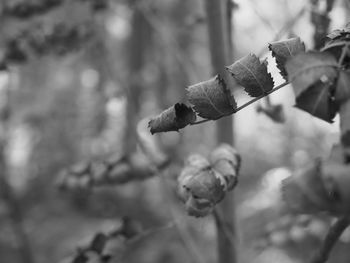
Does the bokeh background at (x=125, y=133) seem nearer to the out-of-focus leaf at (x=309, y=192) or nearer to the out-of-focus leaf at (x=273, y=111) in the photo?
the out-of-focus leaf at (x=273, y=111)

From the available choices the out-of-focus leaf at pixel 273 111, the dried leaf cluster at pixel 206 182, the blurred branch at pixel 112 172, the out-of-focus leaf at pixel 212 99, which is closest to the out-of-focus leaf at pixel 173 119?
the out-of-focus leaf at pixel 212 99

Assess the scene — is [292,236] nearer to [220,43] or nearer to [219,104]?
[220,43]

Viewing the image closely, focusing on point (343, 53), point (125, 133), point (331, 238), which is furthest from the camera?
point (125, 133)

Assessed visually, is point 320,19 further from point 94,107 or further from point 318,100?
point 94,107

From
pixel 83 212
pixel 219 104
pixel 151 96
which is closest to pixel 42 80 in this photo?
pixel 83 212

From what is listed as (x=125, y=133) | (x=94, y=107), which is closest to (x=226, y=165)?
(x=94, y=107)

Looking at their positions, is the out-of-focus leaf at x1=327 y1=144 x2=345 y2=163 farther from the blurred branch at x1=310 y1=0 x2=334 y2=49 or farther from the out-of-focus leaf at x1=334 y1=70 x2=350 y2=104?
the blurred branch at x1=310 y1=0 x2=334 y2=49

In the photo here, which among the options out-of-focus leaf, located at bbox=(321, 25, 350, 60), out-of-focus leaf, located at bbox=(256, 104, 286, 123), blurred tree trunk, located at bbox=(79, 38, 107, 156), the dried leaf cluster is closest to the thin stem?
out-of-focus leaf, located at bbox=(321, 25, 350, 60)
